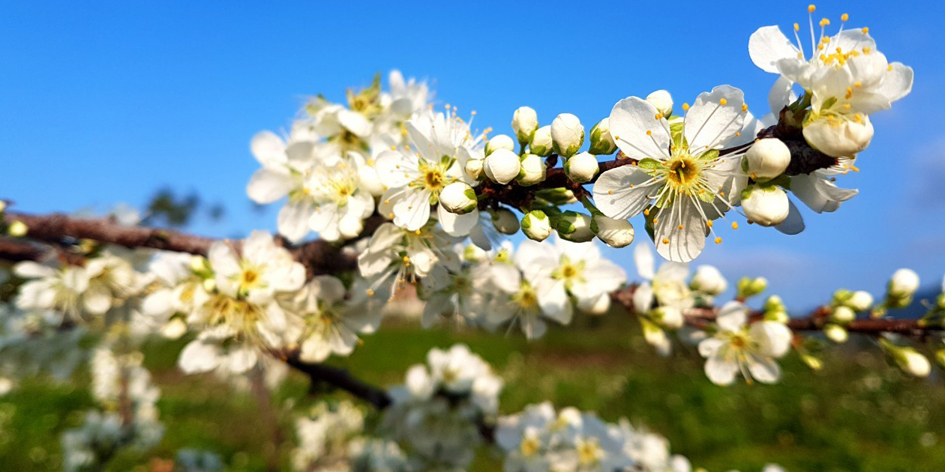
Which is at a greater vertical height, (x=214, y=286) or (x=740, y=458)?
(x=740, y=458)

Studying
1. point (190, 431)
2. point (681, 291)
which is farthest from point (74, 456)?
point (190, 431)

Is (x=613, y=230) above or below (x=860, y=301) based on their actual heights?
below

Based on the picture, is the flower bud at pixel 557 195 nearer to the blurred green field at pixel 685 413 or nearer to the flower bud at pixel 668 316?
the flower bud at pixel 668 316

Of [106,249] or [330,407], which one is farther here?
[330,407]

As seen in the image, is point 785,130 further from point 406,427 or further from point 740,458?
point 740,458

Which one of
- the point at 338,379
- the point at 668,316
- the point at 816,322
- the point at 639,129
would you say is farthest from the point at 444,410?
the point at 639,129

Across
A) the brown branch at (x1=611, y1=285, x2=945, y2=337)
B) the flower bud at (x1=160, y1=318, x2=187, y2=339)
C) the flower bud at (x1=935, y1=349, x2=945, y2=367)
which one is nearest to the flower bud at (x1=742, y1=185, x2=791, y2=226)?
the brown branch at (x1=611, y1=285, x2=945, y2=337)

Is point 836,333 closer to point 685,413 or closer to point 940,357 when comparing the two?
point 940,357

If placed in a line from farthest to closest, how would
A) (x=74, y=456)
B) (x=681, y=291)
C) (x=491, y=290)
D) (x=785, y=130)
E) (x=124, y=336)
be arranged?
(x=124, y=336) < (x=74, y=456) < (x=681, y=291) < (x=491, y=290) < (x=785, y=130)
